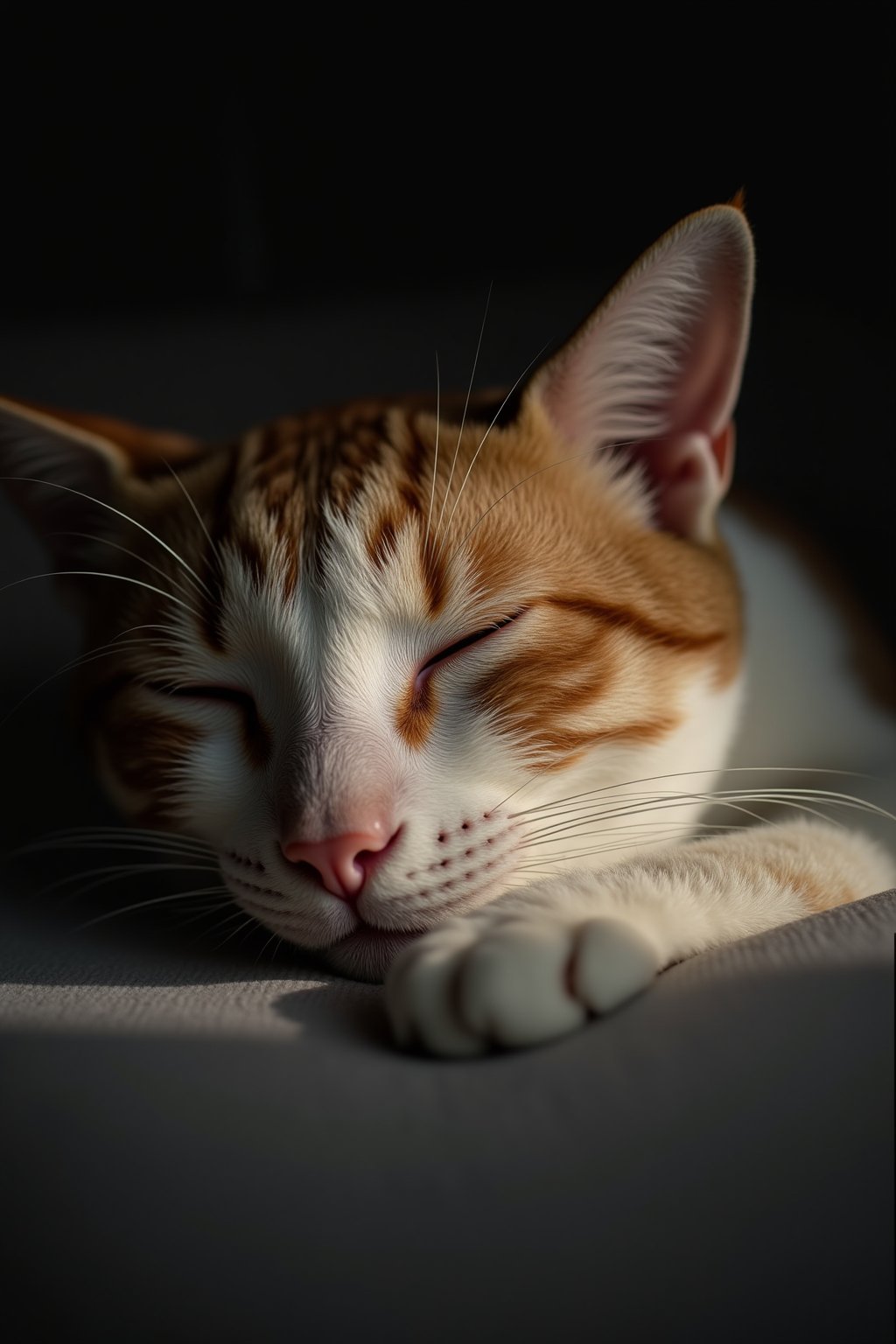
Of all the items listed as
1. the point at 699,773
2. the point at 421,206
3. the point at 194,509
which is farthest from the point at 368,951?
the point at 421,206

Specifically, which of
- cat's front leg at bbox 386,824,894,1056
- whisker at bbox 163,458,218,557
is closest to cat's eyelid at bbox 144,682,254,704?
whisker at bbox 163,458,218,557

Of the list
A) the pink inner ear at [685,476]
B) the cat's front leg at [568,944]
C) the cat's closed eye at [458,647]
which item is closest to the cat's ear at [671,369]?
the pink inner ear at [685,476]

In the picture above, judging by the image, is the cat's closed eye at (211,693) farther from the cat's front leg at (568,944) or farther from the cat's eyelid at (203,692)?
the cat's front leg at (568,944)

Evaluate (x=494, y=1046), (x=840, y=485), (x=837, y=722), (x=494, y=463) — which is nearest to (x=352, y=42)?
(x=840, y=485)

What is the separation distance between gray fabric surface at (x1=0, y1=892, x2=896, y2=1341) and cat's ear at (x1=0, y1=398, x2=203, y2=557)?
71 centimetres

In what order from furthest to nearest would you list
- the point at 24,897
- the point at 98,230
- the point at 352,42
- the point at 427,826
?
the point at 98,230 < the point at 352,42 < the point at 24,897 < the point at 427,826

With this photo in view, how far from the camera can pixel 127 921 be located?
3.99ft

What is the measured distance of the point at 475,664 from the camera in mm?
1054

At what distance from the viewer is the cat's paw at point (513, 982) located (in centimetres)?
71

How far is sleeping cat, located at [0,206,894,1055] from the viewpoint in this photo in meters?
0.94

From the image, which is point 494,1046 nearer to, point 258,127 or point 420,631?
point 420,631

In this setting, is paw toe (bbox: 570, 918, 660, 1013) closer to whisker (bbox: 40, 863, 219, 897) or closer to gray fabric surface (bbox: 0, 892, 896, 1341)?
gray fabric surface (bbox: 0, 892, 896, 1341)

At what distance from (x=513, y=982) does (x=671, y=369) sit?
728 mm

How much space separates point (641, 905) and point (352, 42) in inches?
81.1
